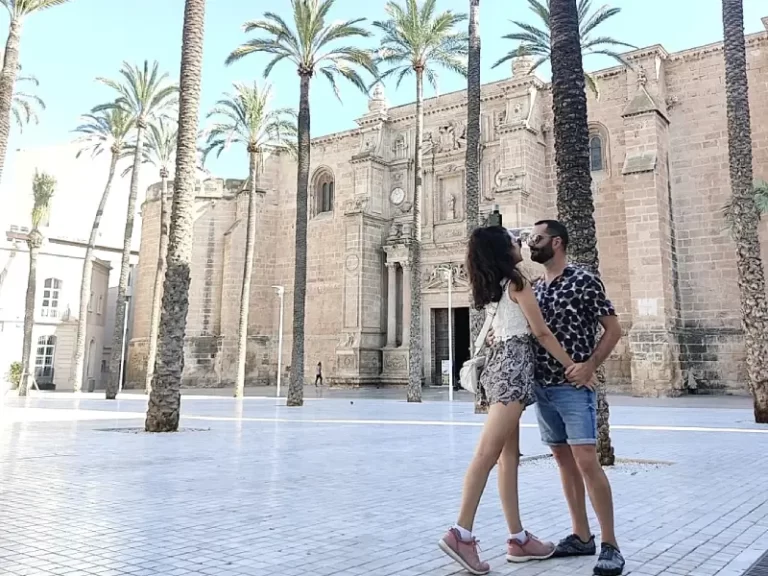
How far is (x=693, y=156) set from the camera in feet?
71.3

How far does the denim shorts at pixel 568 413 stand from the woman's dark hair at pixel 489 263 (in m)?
0.54

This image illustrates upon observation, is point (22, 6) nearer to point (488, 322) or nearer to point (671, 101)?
point (488, 322)

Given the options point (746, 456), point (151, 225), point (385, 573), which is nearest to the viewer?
point (385, 573)

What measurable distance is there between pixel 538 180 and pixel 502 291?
22.4m

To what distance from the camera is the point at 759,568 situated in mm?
2904

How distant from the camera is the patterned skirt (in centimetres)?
298

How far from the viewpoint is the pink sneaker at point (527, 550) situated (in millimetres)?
3047

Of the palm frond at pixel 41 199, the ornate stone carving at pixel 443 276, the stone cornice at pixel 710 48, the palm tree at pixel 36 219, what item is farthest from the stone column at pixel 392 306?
the palm frond at pixel 41 199

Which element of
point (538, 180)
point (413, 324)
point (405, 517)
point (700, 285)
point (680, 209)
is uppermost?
point (538, 180)

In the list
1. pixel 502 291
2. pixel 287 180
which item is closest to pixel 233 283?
pixel 287 180

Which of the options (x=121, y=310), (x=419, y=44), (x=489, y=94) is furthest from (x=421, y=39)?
(x=121, y=310)

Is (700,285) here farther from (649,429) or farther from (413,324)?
(649,429)

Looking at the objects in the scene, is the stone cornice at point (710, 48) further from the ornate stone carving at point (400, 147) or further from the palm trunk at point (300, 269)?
the palm trunk at point (300, 269)

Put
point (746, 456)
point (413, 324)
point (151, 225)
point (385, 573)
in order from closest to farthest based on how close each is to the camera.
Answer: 1. point (385, 573)
2. point (746, 456)
3. point (413, 324)
4. point (151, 225)
